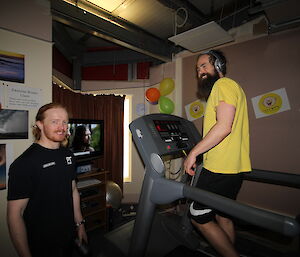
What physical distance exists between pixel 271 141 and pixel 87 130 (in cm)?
231

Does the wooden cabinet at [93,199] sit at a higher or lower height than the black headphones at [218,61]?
lower

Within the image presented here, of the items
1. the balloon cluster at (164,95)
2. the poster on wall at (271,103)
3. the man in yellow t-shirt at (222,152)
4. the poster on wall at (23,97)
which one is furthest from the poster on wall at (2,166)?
the poster on wall at (271,103)

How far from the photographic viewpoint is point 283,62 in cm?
219

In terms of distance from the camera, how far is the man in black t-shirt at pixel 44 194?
1.02 m

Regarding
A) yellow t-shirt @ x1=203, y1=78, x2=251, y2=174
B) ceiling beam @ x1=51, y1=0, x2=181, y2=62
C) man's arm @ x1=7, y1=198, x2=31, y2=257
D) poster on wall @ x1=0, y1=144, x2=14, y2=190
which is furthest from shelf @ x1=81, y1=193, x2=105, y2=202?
ceiling beam @ x1=51, y1=0, x2=181, y2=62

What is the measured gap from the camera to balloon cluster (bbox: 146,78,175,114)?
283 centimetres

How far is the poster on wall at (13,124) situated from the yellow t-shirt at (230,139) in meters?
1.54

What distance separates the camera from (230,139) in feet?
4.34

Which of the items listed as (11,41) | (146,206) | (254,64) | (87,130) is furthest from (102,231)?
(254,64)

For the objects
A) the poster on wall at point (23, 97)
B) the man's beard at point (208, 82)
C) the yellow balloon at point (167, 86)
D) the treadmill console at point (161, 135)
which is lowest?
the treadmill console at point (161, 135)

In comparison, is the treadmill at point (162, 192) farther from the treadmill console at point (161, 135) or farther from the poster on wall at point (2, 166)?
the poster on wall at point (2, 166)

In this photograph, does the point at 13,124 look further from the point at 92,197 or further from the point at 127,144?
the point at 127,144

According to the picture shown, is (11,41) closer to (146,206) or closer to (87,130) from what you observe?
(87,130)

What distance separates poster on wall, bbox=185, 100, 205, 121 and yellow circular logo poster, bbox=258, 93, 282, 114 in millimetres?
759
